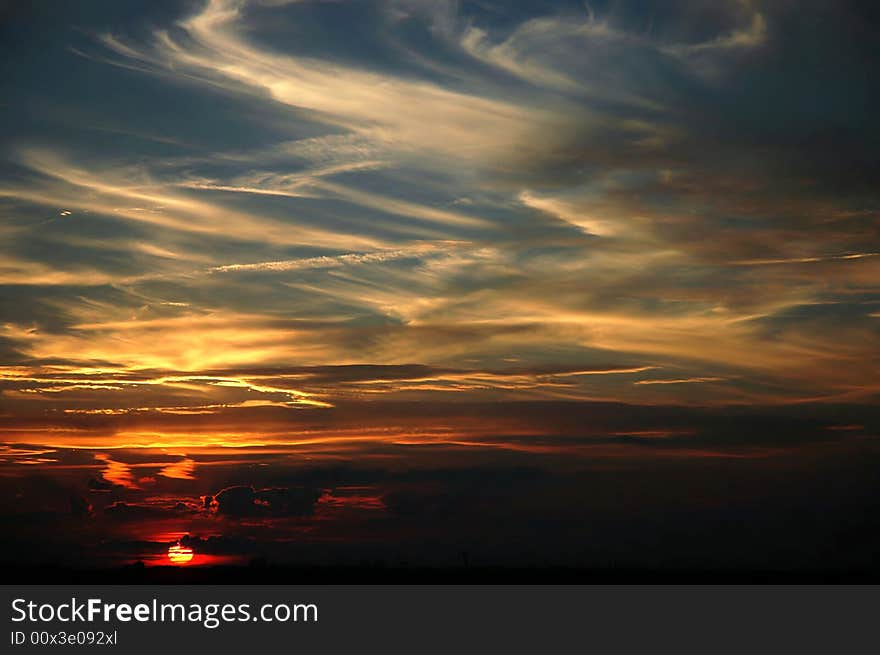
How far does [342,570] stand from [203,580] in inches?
955

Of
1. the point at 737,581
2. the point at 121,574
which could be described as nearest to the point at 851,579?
the point at 737,581

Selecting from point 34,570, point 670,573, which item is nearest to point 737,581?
point 670,573

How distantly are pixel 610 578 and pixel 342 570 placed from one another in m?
36.4

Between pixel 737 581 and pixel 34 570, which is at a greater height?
pixel 34 570

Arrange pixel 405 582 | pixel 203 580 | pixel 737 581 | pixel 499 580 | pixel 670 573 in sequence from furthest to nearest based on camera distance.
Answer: pixel 670 573, pixel 737 581, pixel 499 580, pixel 405 582, pixel 203 580

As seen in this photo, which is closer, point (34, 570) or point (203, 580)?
point (203, 580)

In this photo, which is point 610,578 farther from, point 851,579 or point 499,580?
point 851,579

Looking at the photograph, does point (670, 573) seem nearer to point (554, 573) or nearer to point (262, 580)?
point (554, 573)

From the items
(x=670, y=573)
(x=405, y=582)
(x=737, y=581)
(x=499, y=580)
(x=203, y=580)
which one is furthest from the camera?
(x=670, y=573)

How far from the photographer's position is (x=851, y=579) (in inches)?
5384

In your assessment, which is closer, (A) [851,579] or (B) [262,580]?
(B) [262,580]

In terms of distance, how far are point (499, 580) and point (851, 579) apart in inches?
2091

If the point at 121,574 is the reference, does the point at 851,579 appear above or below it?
below

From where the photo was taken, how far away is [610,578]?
424 ft
